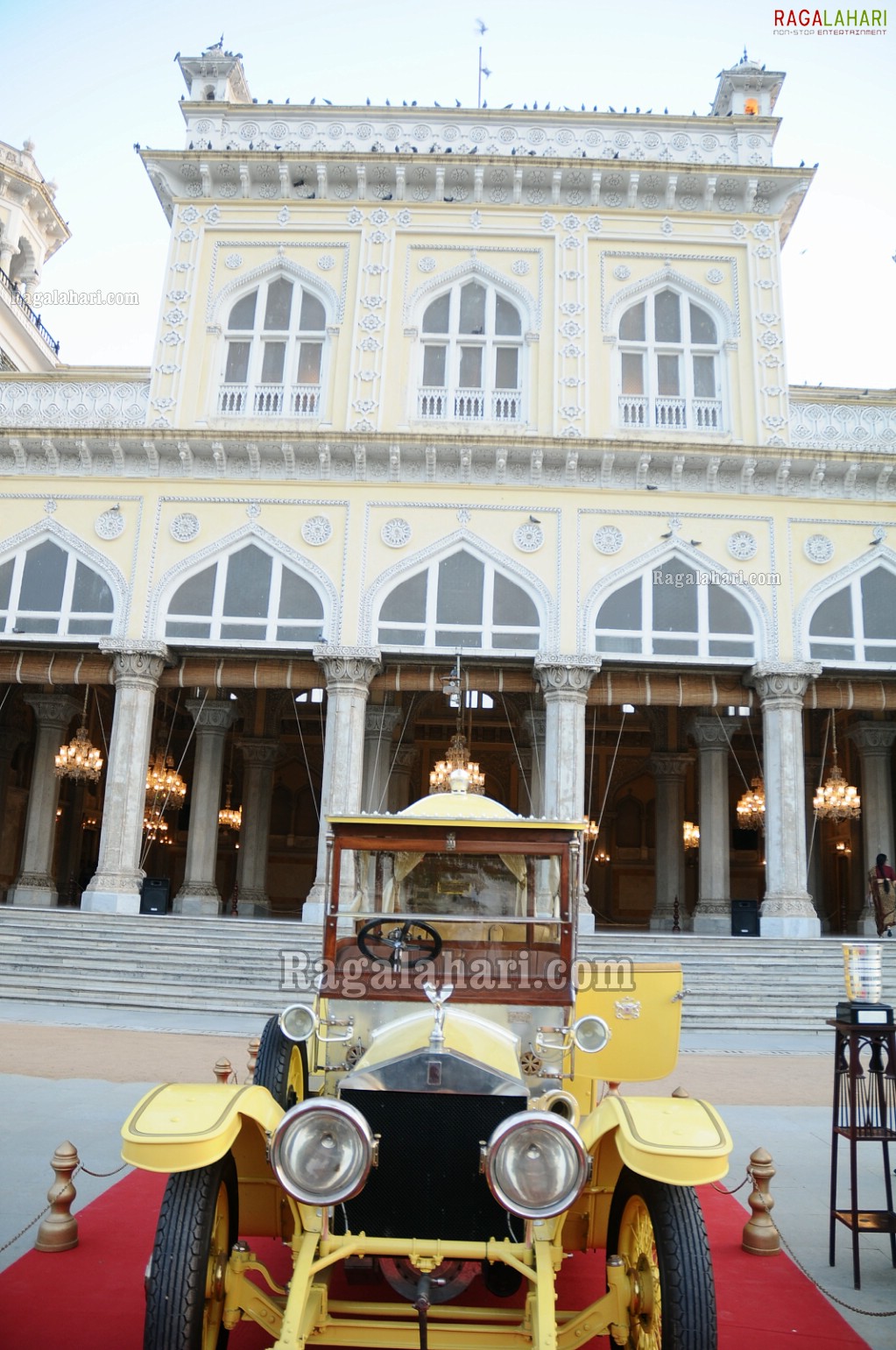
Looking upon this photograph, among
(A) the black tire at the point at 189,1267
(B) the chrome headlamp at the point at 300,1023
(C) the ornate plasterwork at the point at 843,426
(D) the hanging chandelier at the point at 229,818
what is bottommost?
(A) the black tire at the point at 189,1267

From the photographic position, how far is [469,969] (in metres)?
5.00

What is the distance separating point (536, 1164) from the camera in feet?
11.8

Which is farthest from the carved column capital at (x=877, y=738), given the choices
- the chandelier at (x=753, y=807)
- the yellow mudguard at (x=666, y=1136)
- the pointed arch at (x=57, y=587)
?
the yellow mudguard at (x=666, y=1136)

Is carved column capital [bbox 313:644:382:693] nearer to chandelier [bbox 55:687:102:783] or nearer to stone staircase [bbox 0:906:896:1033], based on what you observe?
stone staircase [bbox 0:906:896:1033]

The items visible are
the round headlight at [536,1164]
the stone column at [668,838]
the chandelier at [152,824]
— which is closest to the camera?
the round headlight at [536,1164]

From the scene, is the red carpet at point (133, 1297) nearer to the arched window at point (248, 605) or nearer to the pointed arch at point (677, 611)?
the pointed arch at point (677, 611)

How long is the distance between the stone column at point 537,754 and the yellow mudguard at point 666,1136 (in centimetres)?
1679

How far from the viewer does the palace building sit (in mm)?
19344

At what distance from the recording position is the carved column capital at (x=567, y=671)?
18938 millimetres

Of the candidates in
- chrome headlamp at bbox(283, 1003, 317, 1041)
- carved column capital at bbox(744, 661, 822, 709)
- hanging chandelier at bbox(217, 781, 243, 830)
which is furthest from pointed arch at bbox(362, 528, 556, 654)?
chrome headlamp at bbox(283, 1003, 317, 1041)

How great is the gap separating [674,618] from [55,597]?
39.1ft

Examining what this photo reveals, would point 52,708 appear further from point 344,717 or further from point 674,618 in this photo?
point 674,618

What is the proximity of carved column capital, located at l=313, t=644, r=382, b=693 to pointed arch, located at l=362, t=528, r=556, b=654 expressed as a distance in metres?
0.34

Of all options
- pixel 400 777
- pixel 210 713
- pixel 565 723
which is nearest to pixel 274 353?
pixel 210 713
